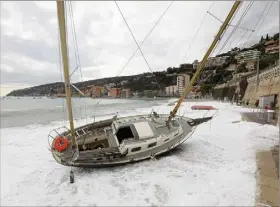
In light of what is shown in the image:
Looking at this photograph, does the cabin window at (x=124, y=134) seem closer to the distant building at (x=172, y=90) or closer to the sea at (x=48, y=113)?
the sea at (x=48, y=113)

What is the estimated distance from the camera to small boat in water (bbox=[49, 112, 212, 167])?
1103 cm

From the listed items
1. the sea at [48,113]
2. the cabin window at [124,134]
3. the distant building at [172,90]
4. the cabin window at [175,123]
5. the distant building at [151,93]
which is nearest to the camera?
the cabin window at [124,134]

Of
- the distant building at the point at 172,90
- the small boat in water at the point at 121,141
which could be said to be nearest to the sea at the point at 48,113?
the small boat in water at the point at 121,141

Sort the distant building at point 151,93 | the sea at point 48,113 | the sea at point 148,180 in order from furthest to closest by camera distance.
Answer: the distant building at point 151,93 → the sea at point 48,113 → the sea at point 148,180

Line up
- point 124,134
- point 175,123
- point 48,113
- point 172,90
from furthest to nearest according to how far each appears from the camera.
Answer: point 172,90, point 48,113, point 175,123, point 124,134

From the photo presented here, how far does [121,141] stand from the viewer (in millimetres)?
13250

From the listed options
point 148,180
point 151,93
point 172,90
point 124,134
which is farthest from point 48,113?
point 151,93

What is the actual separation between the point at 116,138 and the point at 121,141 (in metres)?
0.86

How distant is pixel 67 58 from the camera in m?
9.73

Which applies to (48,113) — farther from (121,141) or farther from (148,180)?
(148,180)

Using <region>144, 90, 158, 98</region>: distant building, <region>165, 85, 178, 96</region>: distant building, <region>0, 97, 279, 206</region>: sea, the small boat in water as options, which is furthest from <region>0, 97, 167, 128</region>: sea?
<region>144, 90, 158, 98</region>: distant building

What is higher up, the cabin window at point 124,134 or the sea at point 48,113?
the cabin window at point 124,134

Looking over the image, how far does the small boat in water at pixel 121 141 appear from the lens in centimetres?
1103

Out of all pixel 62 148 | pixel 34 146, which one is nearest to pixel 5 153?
pixel 34 146
